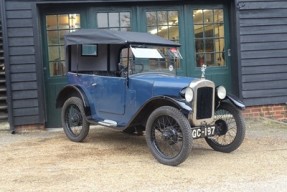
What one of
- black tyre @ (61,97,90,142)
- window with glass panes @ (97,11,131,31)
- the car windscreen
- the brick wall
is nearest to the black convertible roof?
the car windscreen

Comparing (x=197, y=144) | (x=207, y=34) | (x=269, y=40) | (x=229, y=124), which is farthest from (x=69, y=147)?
(x=269, y=40)

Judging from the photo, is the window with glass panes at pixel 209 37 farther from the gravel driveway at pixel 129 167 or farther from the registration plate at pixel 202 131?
the registration plate at pixel 202 131

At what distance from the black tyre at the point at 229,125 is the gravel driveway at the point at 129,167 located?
14 centimetres

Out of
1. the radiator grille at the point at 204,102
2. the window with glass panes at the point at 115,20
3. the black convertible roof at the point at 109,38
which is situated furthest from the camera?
the window with glass panes at the point at 115,20

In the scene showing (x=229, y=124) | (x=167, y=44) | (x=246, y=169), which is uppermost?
(x=167, y=44)

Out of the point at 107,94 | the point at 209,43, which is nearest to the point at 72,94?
the point at 107,94

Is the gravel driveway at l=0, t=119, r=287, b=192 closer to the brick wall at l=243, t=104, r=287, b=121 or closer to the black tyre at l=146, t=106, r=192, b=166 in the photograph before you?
the black tyre at l=146, t=106, r=192, b=166

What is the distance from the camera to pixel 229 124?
630cm

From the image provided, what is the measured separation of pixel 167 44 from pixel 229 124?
1600 mm

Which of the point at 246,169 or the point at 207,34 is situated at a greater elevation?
the point at 207,34

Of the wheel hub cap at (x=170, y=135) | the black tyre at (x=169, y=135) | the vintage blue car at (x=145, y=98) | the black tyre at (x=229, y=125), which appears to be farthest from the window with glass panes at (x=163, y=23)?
the wheel hub cap at (x=170, y=135)

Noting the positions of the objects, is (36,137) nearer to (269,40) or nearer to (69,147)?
(69,147)

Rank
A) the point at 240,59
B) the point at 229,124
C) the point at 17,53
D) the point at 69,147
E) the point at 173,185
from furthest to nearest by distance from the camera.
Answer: the point at 240,59
the point at 17,53
the point at 69,147
the point at 229,124
the point at 173,185

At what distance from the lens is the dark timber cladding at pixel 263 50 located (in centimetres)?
941
